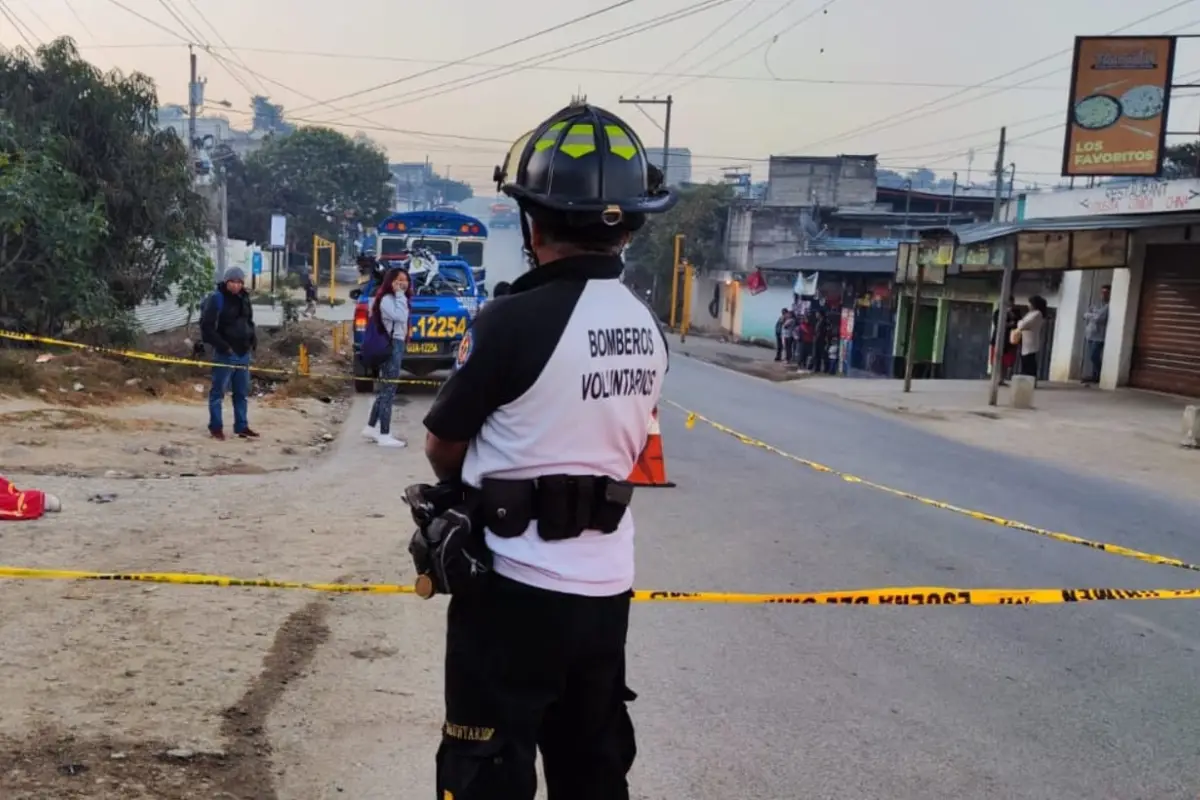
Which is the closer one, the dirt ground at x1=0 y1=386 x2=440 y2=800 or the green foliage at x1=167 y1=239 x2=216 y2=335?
the dirt ground at x1=0 y1=386 x2=440 y2=800

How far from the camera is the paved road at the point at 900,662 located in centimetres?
404

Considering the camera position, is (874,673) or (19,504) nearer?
(874,673)

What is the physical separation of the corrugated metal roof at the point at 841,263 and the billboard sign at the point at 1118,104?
1346 cm

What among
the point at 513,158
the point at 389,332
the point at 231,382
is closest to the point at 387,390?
the point at 389,332

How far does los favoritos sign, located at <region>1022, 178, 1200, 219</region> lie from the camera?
57.3 ft

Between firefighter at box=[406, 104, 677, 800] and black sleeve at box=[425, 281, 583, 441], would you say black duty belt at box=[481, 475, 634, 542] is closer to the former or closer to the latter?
firefighter at box=[406, 104, 677, 800]

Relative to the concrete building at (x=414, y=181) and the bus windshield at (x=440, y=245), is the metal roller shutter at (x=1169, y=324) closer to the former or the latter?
the bus windshield at (x=440, y=245)

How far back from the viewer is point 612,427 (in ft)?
8.13

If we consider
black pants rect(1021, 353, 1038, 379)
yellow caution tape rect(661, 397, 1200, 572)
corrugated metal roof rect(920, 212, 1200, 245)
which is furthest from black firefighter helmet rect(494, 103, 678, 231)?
black pants rect(1021, 353, 1038, 379)

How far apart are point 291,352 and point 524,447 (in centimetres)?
2004

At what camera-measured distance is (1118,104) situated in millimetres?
19281

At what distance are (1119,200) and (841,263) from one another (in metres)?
16.6

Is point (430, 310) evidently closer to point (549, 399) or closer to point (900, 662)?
point (900, 662)

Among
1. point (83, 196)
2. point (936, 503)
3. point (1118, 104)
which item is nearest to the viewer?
point (936, 503)
